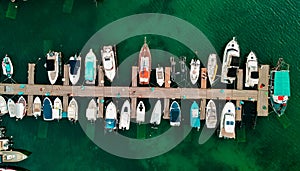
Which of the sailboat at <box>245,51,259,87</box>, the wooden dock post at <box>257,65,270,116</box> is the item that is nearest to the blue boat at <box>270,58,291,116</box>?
the wooden dock post at <box>257,65,270,116</box>

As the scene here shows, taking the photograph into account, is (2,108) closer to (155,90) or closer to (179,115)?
(155,90)

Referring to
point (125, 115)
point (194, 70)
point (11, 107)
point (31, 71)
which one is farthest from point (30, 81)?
point (194, 70)

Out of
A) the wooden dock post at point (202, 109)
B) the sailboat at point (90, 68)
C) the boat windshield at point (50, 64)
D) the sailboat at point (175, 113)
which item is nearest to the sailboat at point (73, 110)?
the sailboat at point (90, 68)

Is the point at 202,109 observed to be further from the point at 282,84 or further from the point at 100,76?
the point at 100,76

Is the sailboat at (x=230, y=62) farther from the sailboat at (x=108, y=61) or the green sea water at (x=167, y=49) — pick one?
the sailboat at (x=108, y=61)

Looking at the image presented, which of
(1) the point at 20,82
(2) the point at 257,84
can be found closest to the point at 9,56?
(1) the point at 20,82
